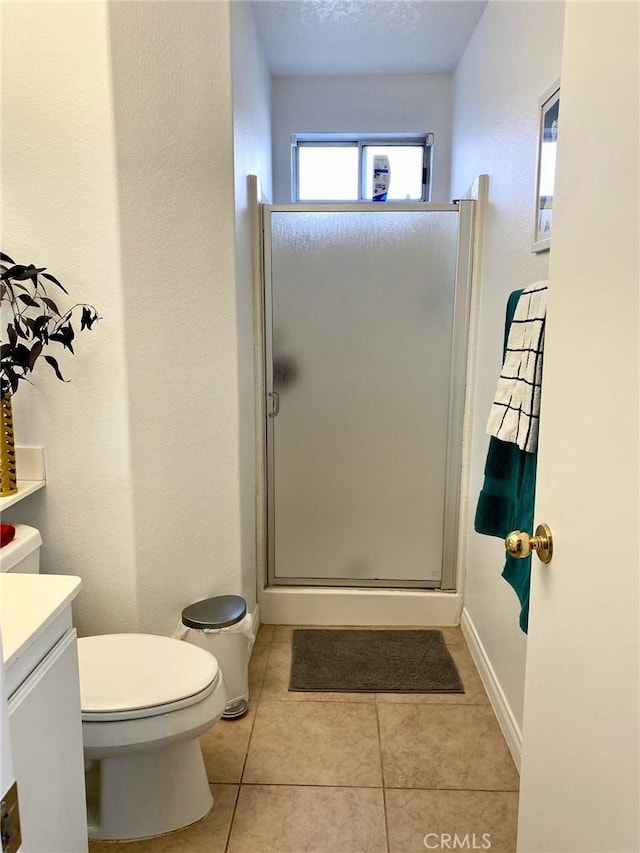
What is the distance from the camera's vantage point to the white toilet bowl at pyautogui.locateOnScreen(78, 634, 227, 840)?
4.72ft

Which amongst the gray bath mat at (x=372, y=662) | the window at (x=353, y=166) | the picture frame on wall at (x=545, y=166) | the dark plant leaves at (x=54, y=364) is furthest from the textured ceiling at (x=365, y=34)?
the gray bath mat at (x=372, y=662)

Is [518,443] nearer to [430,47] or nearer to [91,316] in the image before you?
[91,316]

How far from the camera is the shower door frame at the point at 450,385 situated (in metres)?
2.51

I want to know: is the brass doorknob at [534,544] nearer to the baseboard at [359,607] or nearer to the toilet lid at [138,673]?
the toilet lid at [138,673]

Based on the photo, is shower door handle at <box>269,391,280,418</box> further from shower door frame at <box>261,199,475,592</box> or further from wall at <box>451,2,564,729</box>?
wall at <box>451,2,564,729</box>

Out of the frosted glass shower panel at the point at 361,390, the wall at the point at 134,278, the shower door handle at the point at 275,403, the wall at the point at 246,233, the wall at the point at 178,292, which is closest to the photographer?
the wall at the point at 134,278

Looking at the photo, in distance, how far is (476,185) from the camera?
8.04ft

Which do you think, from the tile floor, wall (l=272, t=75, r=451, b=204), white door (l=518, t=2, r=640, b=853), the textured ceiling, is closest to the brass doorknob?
white door (l=518, t=2, r=640, b=853)

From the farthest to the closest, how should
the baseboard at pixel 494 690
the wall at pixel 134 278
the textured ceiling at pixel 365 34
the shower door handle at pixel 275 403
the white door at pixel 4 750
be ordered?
the shower door handle at pixel 275 403, the textured ceiling at pixel 365 34, the baseboard at pixel 494 690, the wall at pixel 134 278, the white door at pixel 4 750

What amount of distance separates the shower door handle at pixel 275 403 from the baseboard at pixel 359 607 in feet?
2.70

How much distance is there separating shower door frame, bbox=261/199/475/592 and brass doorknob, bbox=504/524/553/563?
5.37 ft

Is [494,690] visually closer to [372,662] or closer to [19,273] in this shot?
[372,662]

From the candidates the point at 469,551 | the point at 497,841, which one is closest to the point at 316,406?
the point at 469,551

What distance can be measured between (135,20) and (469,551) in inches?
89.9
